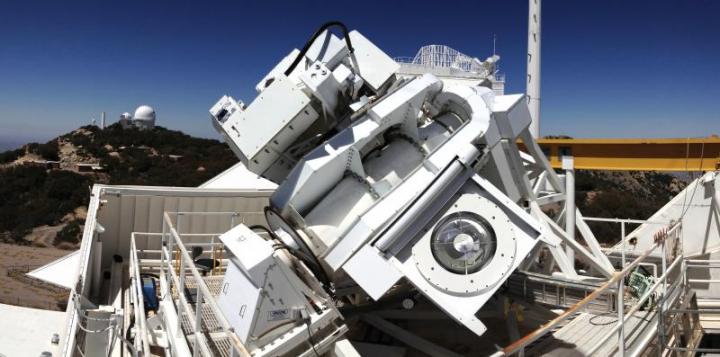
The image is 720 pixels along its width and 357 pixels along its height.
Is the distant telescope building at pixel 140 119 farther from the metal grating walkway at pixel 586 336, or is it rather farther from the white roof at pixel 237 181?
the metal grating walkway at pixel 586 336

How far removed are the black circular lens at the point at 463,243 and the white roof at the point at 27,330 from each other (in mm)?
10343

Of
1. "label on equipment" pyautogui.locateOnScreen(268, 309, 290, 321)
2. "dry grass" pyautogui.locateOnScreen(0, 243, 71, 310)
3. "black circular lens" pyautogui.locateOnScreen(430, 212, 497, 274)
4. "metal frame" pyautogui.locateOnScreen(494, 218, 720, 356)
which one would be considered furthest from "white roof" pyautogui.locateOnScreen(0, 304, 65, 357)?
"metal frame" pyautogui.locateOnScreen(494, 218, 720, 356)

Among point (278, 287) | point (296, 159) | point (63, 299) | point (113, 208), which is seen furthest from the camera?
point (63, 299)

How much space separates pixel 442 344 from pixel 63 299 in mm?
17698

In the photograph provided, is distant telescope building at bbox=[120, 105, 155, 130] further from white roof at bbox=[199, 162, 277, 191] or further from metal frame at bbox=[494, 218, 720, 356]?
metal frame at bbox=[494, 218, 720, 356]

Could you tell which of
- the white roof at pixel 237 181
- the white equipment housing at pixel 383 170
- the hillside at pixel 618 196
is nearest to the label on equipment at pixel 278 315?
the white equipment housing at pixel 383 170

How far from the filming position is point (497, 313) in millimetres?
8008

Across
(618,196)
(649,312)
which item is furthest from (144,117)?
(649,312)

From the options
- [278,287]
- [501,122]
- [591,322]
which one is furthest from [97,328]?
[591,322]

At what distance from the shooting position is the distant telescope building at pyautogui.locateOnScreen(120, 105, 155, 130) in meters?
54.5

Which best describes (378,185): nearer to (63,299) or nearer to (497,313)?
(497,313)

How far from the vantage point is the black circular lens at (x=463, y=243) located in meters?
5.71

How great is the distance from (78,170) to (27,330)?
3195cm

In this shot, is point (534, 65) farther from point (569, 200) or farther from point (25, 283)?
point (25, 283)
